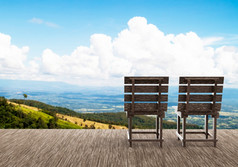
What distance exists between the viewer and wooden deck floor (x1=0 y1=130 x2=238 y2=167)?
327 centimetres

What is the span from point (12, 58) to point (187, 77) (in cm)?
881

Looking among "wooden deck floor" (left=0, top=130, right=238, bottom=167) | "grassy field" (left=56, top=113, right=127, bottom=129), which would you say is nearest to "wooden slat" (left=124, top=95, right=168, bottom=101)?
"wooden deck floor" (left=0, top=130, right=238, bottom=167)

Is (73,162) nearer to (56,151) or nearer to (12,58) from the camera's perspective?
(56,151)

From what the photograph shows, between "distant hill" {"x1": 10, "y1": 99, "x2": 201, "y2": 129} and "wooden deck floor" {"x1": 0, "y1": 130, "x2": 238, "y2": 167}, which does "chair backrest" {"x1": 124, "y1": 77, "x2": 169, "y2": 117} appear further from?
"distant hill" {"x1": 10, "y1": 99, "x2": 201, "y2": 129}

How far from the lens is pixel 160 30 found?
27.5 ft

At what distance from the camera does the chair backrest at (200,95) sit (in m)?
4.02

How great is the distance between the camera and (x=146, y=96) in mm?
4059

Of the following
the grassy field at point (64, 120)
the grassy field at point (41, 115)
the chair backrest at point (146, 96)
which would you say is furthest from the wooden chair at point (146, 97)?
the grassy field at point (41, 115)

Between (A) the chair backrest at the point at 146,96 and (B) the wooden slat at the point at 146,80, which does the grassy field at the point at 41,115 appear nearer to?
(A) the chair backrest at the point at 146,96

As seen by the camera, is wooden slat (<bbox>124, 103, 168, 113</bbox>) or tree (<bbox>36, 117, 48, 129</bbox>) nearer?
wooden slat (<bbox>124, 103, 168, 113</bbox>)

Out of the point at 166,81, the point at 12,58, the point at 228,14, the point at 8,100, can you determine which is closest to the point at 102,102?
the point at 8,100

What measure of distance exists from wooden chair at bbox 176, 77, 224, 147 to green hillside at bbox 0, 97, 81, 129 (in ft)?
13.0

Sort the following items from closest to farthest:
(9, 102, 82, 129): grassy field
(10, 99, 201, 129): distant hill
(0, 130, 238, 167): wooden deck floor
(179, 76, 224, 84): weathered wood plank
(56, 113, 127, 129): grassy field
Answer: (0, 130, 238, 167): wooden deck floor → (179, 76, 224, 84): weathered wood plank → (10, 99, 201, 129): distant hill → (56, 113, 127, 129): grassy field → (9, 102, 82, 129): grassy field

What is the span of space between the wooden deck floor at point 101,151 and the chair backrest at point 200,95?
0.65m
